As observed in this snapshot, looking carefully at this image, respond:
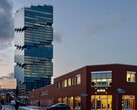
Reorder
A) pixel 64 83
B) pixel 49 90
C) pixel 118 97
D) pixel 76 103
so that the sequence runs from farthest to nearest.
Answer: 1. pixel 49 90
2. pixel 64 83
3. pixel 76 103
4. pixel 118 97

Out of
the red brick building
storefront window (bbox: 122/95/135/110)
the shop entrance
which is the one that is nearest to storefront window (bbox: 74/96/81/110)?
the red brick building

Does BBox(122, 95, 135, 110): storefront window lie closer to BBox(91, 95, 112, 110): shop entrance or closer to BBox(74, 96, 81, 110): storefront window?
BBox(91, 95, 112, 110): shop entrance

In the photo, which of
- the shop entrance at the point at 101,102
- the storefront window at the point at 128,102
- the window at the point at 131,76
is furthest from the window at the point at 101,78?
the storefront window at the point at 128,102

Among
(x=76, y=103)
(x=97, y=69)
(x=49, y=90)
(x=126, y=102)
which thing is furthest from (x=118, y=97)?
(x=49, y=90)

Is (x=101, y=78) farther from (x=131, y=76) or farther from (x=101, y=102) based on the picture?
(x=131, y=76)

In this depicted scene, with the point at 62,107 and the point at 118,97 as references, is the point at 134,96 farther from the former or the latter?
the point at 62,107

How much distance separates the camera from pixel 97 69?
72000mm

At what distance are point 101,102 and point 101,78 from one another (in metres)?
4.78

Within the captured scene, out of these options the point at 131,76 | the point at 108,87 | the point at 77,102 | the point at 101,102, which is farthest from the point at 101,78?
the point at 77,102

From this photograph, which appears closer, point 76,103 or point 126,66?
point 126,66

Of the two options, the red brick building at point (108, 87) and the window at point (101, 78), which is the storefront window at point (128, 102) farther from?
the window at point (101, 78)

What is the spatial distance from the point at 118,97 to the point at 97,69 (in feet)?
23.0

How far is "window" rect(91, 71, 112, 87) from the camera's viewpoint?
232ft

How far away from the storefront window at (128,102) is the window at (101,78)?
4.33 metres
